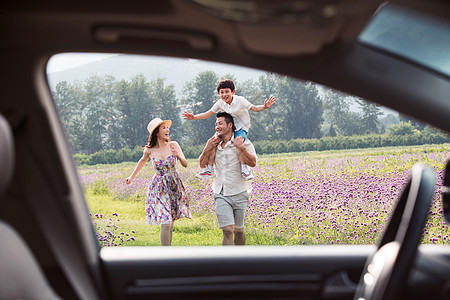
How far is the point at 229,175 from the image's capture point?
14.5 ft

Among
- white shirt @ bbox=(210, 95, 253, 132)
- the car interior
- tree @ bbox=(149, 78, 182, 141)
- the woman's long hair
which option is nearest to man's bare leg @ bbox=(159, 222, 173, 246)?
the woman's long hair

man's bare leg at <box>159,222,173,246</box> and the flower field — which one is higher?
man's bare leg at <box>159,222,173,246</box>

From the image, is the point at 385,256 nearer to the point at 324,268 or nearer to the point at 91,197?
the point at 324,268

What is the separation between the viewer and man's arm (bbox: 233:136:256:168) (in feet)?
14.2

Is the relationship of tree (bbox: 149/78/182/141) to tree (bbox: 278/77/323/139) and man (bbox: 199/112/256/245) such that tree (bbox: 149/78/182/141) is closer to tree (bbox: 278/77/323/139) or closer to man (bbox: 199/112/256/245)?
tree (bbox: 278/77/323/139)

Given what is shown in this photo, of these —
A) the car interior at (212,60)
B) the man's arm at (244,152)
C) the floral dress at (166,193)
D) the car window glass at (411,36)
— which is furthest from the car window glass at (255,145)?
the car window glass at (411,36)

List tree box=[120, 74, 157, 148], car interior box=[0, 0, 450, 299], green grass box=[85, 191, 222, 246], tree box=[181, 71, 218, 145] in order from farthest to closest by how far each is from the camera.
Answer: tree box=[120, 74, 157, 148] → tree box=[181, 71, 218, 145] → green grass box=[85, 191, 222, 246] → car interior box=[0, 0, 450, 299]

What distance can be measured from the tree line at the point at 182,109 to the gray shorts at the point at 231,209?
319 cm

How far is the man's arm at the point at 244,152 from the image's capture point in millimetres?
4340

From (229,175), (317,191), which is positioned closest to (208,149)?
(229,175)

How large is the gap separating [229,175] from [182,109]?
11.4 ft

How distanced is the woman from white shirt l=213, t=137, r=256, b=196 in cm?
46

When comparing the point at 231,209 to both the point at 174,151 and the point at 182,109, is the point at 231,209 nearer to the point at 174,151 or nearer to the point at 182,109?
the point at 174,151

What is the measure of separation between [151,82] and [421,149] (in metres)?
4.35
